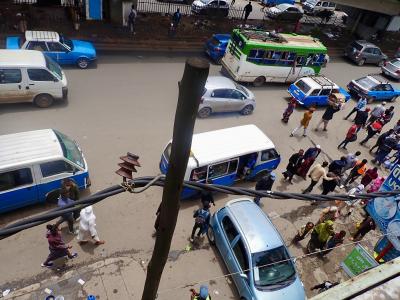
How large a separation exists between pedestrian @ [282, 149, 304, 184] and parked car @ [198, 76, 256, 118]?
4.07 metres

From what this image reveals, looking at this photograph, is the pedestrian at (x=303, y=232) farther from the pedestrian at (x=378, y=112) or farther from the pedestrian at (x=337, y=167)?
the pedestrian at (x=378, y=112)

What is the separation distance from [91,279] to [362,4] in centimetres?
2328

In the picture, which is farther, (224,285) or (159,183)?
(224,285)

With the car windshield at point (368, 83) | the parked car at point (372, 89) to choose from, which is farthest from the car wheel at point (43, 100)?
the car windshield at point (368, 83)

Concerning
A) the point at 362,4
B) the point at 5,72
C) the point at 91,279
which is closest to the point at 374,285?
the point at 91,279

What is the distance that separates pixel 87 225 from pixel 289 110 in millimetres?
9827

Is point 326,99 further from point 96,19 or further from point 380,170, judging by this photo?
point 96,19

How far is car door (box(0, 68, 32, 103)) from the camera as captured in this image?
11.4 metres

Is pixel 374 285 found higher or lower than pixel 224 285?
higher

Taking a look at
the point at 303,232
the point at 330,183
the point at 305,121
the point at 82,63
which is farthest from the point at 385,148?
the point at 82,63

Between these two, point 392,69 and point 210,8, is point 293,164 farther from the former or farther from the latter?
point 210,8

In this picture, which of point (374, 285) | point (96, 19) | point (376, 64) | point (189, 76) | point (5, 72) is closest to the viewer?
point (189, 76)

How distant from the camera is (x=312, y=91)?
634 inches

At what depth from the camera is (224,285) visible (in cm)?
848
